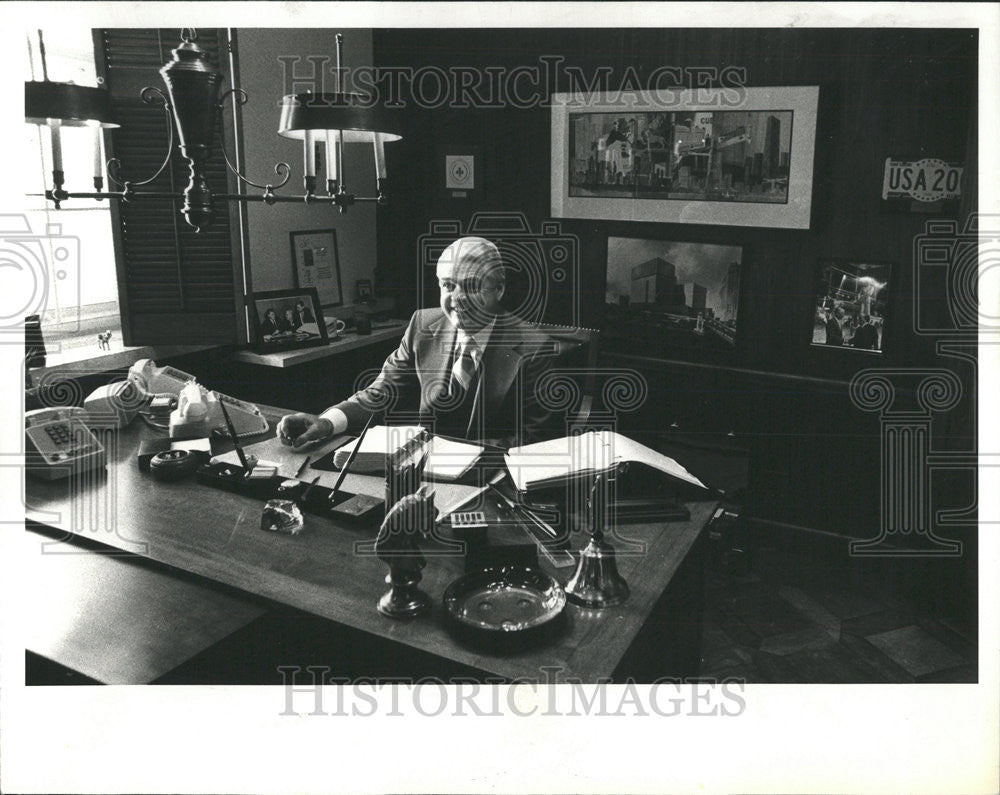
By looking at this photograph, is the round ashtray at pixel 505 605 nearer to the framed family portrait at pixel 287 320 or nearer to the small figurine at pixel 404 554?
the small figurine at pixel 404 554

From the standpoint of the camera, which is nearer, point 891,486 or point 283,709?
point 283,709

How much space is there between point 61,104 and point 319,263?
192cm

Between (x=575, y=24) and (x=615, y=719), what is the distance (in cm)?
126

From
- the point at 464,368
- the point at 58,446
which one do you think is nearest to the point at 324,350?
the point at 464,368

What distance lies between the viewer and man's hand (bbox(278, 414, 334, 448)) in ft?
7.14

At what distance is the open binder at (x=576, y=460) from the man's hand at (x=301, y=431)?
25.3 inches

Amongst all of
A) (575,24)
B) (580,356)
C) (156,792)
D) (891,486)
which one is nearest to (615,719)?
(156,792)

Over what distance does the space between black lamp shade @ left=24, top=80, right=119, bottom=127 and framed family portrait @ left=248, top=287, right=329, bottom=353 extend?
154 cm

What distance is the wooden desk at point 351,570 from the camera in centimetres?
127

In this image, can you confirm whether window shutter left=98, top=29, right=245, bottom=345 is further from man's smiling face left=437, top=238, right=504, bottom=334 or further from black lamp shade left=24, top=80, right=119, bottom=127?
black lamp shade left=24, top=80, right=119, bottom=127

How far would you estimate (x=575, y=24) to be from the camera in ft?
4.56

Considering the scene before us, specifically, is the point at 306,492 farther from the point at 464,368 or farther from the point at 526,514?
A: the point at 464,368

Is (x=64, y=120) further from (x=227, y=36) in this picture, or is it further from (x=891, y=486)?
(x=891, y=486)

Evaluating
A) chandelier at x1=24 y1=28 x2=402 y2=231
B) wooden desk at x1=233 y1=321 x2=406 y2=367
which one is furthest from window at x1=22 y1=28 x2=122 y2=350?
wooden desk at x1=233 y1=321 x2=406 y2=367
